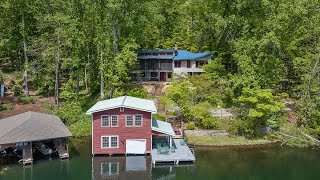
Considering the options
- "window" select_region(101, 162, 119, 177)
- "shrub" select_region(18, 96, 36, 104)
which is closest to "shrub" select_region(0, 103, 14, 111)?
"shrub" select_region(18, 96, 36, 104)

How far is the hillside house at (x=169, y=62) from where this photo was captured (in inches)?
2174

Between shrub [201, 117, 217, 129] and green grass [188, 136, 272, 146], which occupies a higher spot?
shrub [201, 117, 217, 129]

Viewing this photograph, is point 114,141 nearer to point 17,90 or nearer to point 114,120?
point 114,120

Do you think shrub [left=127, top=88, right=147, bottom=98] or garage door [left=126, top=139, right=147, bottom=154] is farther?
shrub [left=127, top=88, right=147, bottom=98]

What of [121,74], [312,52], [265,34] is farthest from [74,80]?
[312,52]

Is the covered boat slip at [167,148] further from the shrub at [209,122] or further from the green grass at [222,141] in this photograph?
the shrub at [209,122]

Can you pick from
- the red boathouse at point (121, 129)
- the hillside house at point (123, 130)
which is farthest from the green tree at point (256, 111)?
the red boathouse at point (121, 129)

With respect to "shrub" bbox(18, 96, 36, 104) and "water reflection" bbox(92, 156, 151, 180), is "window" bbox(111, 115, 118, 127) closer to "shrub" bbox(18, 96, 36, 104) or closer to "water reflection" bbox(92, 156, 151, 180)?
"water reflection" bbox(92, 156, 151, 180)

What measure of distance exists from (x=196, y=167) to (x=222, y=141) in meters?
7.93

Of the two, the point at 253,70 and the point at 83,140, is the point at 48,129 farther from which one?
the point at 253,70

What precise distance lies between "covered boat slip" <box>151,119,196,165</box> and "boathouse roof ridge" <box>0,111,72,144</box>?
309 inches

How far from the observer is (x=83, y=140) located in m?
39.2

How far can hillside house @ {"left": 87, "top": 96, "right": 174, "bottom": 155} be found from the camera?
32.8 meters

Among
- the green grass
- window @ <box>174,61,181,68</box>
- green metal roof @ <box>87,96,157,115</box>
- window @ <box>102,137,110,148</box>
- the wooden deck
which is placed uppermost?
window @ <box>174,61,181,68</box>
